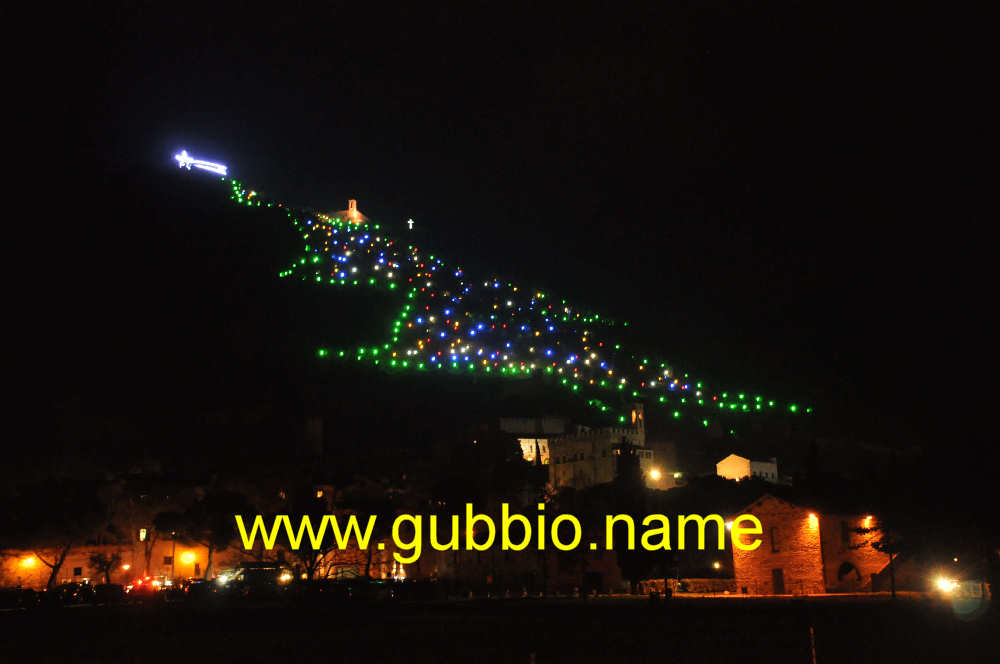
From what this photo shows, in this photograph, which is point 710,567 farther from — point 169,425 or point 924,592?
point 169,425

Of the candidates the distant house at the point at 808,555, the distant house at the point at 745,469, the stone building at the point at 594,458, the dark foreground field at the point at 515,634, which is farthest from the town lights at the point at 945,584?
the stone building at the point at 594,458

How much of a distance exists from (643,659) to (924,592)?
2599cm

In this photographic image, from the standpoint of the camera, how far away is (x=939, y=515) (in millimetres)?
31922

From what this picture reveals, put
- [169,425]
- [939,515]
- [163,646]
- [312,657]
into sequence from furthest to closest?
[169,425] → [939,515] → [163,646] → [312,657]

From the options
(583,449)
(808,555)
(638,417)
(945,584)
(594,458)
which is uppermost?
(638,417)

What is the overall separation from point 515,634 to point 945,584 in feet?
75.3

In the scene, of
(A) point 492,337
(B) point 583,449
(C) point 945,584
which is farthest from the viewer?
(A) point 492,337

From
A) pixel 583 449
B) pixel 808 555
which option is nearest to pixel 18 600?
pixel 808 555

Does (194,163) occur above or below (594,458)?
above

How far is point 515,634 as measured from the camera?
70.4 ft

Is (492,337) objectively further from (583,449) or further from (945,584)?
(945,584)

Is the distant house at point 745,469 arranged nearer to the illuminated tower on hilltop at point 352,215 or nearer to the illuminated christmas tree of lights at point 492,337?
the illuminated christmas tree of lights at point 492,337

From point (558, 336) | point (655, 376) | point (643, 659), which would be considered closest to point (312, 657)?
point (643, 659)

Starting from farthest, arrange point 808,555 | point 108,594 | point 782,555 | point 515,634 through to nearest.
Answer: point 782,555 → point 808,555 → point 108,594 → point 515,634
